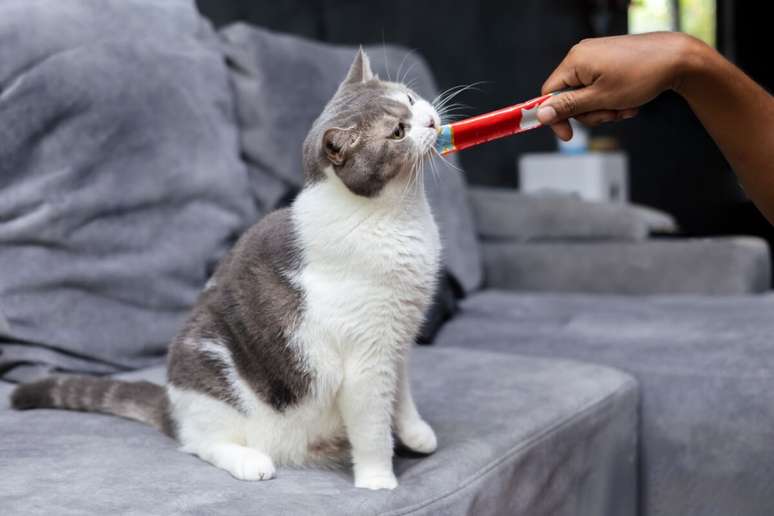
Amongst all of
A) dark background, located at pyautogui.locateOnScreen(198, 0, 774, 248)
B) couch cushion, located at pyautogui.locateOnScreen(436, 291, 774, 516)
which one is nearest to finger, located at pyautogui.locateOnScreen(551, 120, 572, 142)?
couch cushion, located at pyautogui.locateOnScreen(436, 291, 774, 516)

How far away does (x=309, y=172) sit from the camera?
113 cm

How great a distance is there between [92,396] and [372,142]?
61 cm

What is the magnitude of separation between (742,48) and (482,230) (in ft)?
12.3

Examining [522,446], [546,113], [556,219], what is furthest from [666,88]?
[556,219]

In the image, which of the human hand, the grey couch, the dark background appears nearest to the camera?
the human hand

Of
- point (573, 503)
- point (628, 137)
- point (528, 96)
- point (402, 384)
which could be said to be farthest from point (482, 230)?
point (628, 137)

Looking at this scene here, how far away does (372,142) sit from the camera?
1.07 meters

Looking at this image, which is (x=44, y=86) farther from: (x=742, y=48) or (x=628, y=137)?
(x=742, y=48)

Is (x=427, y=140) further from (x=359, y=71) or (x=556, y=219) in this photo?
(x=556, y=219)

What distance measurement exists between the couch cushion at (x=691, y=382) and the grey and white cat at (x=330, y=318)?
23.7 inches

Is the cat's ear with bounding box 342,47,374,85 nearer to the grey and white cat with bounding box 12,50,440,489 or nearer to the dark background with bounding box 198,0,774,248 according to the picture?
the grey and white cat with bounding box 12,50,440,489

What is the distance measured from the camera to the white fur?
105 centimetres

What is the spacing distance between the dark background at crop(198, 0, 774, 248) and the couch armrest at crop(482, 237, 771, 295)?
0.69m

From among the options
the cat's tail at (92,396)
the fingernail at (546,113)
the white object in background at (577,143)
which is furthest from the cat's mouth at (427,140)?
the white object in background at (577,143)
